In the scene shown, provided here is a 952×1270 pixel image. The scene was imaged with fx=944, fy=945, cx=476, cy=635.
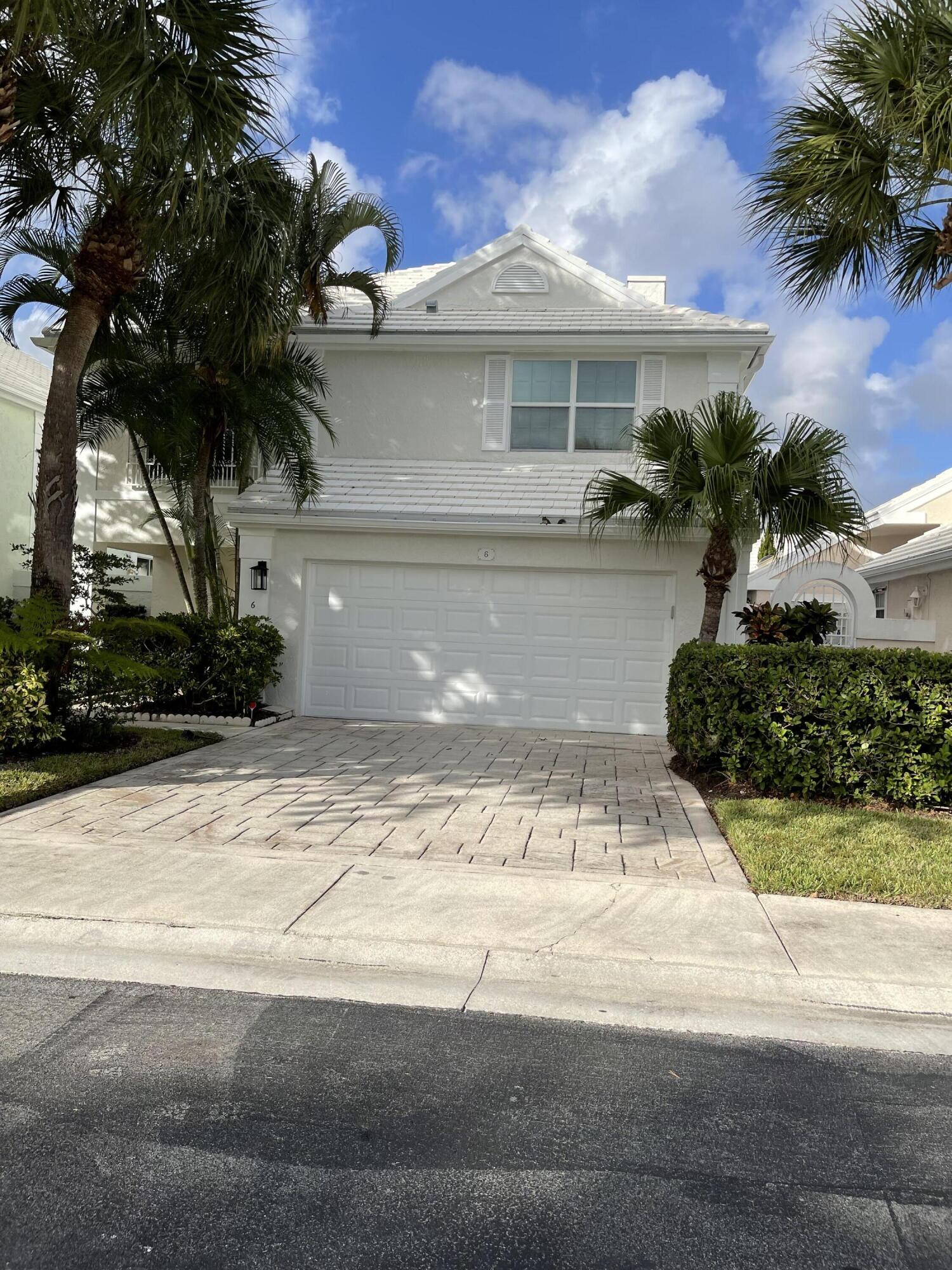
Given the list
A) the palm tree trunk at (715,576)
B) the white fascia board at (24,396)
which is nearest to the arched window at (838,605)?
the palm tree trunk at (715,576)

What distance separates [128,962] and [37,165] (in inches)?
315

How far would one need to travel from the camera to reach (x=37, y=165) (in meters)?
9.08

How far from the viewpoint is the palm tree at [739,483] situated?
1021cm

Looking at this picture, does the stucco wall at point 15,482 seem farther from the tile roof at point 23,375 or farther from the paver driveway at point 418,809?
the paver driveway at point 418,809

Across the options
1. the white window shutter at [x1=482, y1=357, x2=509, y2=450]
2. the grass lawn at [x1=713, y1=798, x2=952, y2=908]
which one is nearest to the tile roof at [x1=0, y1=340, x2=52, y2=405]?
the white window shutter at [x1=482, y1=357, x2=509, y2=450]

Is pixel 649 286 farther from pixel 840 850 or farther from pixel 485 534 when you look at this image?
pixel 840 850

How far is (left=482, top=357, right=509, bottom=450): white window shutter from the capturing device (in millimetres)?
14938

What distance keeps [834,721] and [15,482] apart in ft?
59.2

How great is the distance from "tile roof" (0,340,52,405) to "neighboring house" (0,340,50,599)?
0.5 inches

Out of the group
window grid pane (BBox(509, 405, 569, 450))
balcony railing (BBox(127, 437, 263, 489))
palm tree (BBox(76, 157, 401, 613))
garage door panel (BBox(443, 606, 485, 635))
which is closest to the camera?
palm tree (BBox(76, 157, 401, 613))

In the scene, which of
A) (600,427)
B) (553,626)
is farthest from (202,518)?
(600,427)

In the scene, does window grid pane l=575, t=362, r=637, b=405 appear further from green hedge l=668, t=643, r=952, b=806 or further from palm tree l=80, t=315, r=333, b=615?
green hedge l=668, t=643, r=952, b=806

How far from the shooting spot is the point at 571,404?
48.6ft

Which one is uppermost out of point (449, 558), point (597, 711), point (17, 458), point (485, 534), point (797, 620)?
point (17, 458)
